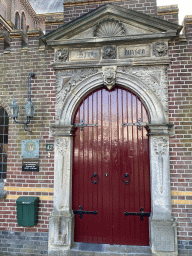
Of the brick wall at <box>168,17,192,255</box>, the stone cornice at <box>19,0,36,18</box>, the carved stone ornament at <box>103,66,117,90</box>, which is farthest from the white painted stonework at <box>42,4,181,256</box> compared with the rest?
the stone cornice at <box>19,0,36,18</box>

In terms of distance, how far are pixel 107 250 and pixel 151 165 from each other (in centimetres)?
198

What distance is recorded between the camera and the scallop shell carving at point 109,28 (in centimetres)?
448

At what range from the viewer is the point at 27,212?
427cm

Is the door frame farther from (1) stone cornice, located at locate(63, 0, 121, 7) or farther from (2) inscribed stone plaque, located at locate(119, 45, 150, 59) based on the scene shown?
(1) stone cornice, located at locate(63, 0, 121, 7)

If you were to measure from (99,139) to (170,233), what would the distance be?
235cm

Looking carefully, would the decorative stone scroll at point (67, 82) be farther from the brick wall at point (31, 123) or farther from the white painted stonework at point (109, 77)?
the brick wall at point (31, 123)

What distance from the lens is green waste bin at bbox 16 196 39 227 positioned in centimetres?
425

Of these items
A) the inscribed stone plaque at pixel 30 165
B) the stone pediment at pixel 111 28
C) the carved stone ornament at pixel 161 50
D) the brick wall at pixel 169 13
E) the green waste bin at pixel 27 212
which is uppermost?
the brick wall at pixel 169 13

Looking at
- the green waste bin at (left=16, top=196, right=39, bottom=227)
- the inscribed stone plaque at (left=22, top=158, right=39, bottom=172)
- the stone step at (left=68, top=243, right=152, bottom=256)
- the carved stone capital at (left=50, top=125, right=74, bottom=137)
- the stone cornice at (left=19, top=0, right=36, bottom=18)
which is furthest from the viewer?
the stone cornice at (left=19, top=0, right=36, bottom=18)

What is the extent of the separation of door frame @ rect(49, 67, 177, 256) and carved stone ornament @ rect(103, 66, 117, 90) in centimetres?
7

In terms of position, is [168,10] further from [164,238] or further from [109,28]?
[164,238]

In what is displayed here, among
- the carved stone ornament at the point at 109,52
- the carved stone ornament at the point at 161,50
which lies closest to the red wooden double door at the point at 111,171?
the carved stone ornament at the point at 109,52

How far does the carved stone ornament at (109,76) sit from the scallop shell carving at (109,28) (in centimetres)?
79

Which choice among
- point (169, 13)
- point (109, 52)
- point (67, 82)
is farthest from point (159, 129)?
point (169, 13)
